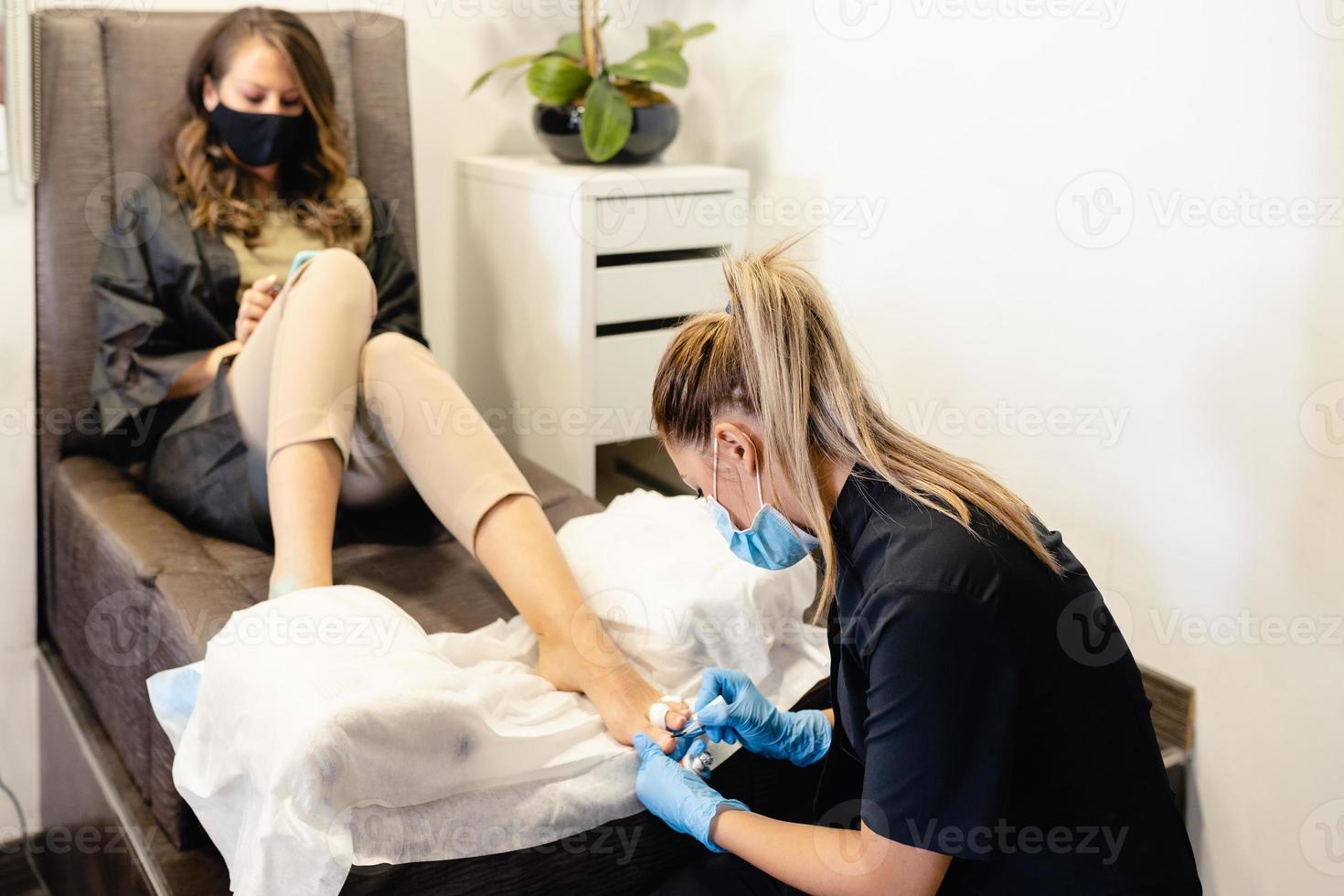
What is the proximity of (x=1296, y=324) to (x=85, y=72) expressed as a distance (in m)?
1.71

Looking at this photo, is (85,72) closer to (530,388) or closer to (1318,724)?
(530,388)

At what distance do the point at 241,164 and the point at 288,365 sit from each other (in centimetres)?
57

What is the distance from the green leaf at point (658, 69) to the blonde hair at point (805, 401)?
3.76 feet

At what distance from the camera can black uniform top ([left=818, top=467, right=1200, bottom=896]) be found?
0.91m

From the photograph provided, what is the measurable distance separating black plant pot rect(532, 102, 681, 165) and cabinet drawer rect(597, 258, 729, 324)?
0.66 ft

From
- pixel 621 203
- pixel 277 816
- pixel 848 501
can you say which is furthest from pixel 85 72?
pixel 848 501

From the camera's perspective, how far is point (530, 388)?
226 cm
